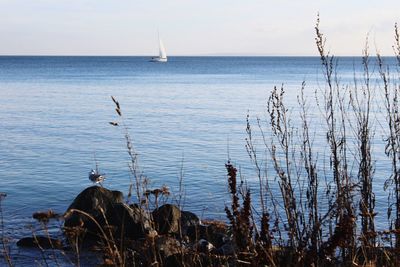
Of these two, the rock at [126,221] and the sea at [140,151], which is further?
the sea at [140,151]

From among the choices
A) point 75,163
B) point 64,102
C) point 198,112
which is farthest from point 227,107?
point 75,163

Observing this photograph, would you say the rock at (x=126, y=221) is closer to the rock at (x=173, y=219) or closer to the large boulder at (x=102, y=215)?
the large boulder at (x=102, y=215)

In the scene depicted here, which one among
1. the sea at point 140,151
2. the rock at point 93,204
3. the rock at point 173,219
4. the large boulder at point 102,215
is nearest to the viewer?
the rock at point 173,219

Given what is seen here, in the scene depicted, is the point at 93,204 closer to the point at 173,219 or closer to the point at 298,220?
the point at 173,219

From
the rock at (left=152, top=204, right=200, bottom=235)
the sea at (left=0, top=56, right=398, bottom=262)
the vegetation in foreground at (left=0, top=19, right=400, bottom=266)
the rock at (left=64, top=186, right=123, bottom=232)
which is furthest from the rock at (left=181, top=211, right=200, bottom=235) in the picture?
the vegetation in foreground at (left=0, top=19, right=400, bottom=266)

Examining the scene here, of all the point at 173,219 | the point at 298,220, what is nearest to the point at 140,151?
the point at 173,219

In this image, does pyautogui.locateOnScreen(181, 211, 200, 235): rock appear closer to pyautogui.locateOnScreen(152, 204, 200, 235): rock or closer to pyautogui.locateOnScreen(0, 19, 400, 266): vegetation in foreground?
pyautogui.locateOnScreen(152, 204, 200, 235): rock

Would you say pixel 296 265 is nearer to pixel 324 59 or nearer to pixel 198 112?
pixel 324 59

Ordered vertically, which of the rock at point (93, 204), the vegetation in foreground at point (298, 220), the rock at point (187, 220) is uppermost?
the vegetation in foreground at point (298, 220)

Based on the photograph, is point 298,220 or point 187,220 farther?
point 187,220

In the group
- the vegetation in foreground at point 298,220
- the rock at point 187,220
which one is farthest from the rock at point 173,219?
the vegetation in foreground at point 298,220

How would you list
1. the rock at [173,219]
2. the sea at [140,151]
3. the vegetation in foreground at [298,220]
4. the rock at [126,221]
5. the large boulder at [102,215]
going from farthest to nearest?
the sea at [140,151]
the large boulder at [102,215]
the rock at [126,221]
the rock at [173,219]
the vegetation in foreground at [298,220]

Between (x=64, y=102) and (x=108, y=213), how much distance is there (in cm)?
3403

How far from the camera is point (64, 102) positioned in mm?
47312
